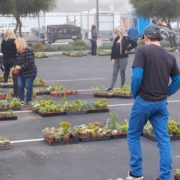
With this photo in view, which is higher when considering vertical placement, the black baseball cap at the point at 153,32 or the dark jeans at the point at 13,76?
the black baseball cap at the point at 153,32

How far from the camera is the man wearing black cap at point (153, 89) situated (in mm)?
6316

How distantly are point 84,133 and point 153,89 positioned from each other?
110 inches

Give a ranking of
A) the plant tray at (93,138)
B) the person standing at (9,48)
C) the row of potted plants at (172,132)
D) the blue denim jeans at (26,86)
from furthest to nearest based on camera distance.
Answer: the person standing at (9,48), the blue denim jeans at (26,86), the row of potted plants at (172,132), the plant tray at (93,138)

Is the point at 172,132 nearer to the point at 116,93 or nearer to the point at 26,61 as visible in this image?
the point at 26,61

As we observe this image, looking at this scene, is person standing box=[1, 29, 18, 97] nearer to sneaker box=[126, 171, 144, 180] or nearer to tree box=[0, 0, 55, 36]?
sneaker box=[126, 171, 144, 180]

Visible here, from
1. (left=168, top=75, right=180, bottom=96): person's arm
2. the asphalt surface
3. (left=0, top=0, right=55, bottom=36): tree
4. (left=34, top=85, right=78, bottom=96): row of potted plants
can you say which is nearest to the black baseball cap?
(left=168, top=75, right=180, bottom=96): person's arm

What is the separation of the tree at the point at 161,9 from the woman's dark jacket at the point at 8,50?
22.9 metres

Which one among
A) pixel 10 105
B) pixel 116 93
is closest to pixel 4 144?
pixel 10 105

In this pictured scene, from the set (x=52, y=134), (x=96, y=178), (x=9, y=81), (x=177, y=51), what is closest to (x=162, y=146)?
(x=96, y=178)

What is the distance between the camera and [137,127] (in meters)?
6.47

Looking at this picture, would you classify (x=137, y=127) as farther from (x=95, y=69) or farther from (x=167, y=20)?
(x=167, y=20)

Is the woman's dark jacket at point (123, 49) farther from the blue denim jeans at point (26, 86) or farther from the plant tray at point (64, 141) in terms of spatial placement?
the plant tray at point (64, 141)

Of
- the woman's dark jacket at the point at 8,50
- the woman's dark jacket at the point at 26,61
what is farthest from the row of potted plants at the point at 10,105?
the woman's dark jacket at the point at 8,50

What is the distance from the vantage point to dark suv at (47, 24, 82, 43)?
41844 mm
